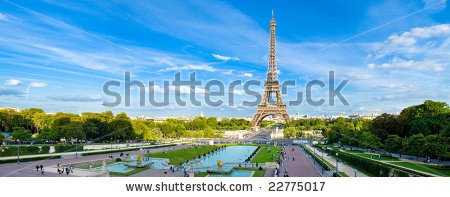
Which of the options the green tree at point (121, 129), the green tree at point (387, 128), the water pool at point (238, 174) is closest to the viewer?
the water pool at point (238, 174)

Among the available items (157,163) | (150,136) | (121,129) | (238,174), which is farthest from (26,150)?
(238,174)

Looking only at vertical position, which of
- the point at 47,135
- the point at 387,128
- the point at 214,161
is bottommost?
the point at 214,161

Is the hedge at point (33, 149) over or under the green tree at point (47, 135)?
under

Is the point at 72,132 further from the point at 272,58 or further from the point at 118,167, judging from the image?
the point at 272,58

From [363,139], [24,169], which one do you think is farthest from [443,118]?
Result: [24,169]

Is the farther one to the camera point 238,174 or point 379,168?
point 238,174

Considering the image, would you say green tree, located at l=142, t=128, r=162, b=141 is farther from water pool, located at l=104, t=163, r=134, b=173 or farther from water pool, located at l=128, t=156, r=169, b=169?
water pool, located at l=104, t=163, r=134, b=173

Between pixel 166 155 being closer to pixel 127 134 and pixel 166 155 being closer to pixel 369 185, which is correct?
pixel 127 134

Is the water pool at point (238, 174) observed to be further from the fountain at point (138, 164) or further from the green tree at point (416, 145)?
the green tree at point (416, 145)

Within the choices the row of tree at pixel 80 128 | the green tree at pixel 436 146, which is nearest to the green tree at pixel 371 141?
the green tree at pixel 436 146

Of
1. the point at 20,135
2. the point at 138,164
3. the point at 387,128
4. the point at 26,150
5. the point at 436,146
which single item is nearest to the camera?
the point at 436,146

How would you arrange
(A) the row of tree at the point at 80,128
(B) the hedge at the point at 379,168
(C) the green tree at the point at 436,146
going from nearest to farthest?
(B) the hedge at the point at 379,168 → (C) the green tree at the point at 436,146 → (A) the row of tree at the point at 80,128

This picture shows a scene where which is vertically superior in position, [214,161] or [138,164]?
[138,164]
